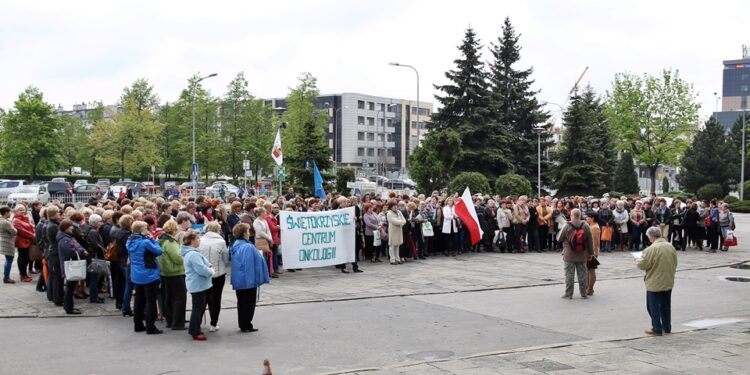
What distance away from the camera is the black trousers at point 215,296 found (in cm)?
1096

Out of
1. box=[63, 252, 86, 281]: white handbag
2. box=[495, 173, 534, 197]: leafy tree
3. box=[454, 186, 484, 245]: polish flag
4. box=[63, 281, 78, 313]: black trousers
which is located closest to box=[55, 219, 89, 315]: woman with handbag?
box=[63, 281, 78, 313]: black trousers

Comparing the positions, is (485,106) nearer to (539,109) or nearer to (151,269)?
(539,109)

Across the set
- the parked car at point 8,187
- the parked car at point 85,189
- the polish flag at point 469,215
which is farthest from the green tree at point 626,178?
the parked car at point 8,187

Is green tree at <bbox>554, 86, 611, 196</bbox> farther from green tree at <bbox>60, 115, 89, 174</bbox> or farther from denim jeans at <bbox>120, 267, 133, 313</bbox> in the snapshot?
green tree at <bbox>60, 115, 89, 174</bbox>

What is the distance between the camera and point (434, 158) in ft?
128

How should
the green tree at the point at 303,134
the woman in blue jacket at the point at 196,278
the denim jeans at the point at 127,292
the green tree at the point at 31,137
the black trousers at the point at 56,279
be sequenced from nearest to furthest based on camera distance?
the woman in blue jacket at the point at 196,278 < the denim jeans at the point at 127,292 < the black trousers at the point at 56,279 < the green tree at the point at 303,134 < the green tree at the point at 31,137

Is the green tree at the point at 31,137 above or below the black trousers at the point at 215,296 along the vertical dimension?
above

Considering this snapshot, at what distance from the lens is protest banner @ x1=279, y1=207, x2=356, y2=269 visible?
57.2ft

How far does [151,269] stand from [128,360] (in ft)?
6.08

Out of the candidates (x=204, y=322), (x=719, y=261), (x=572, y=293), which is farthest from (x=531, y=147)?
(x=204, y=322)

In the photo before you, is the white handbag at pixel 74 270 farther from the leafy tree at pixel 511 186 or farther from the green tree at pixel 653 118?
the green tree at pixel 653 118

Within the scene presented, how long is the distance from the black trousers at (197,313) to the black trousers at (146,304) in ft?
2.24

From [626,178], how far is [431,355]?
59126 millimetres

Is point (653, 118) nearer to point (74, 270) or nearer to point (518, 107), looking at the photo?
point (518, 107)
